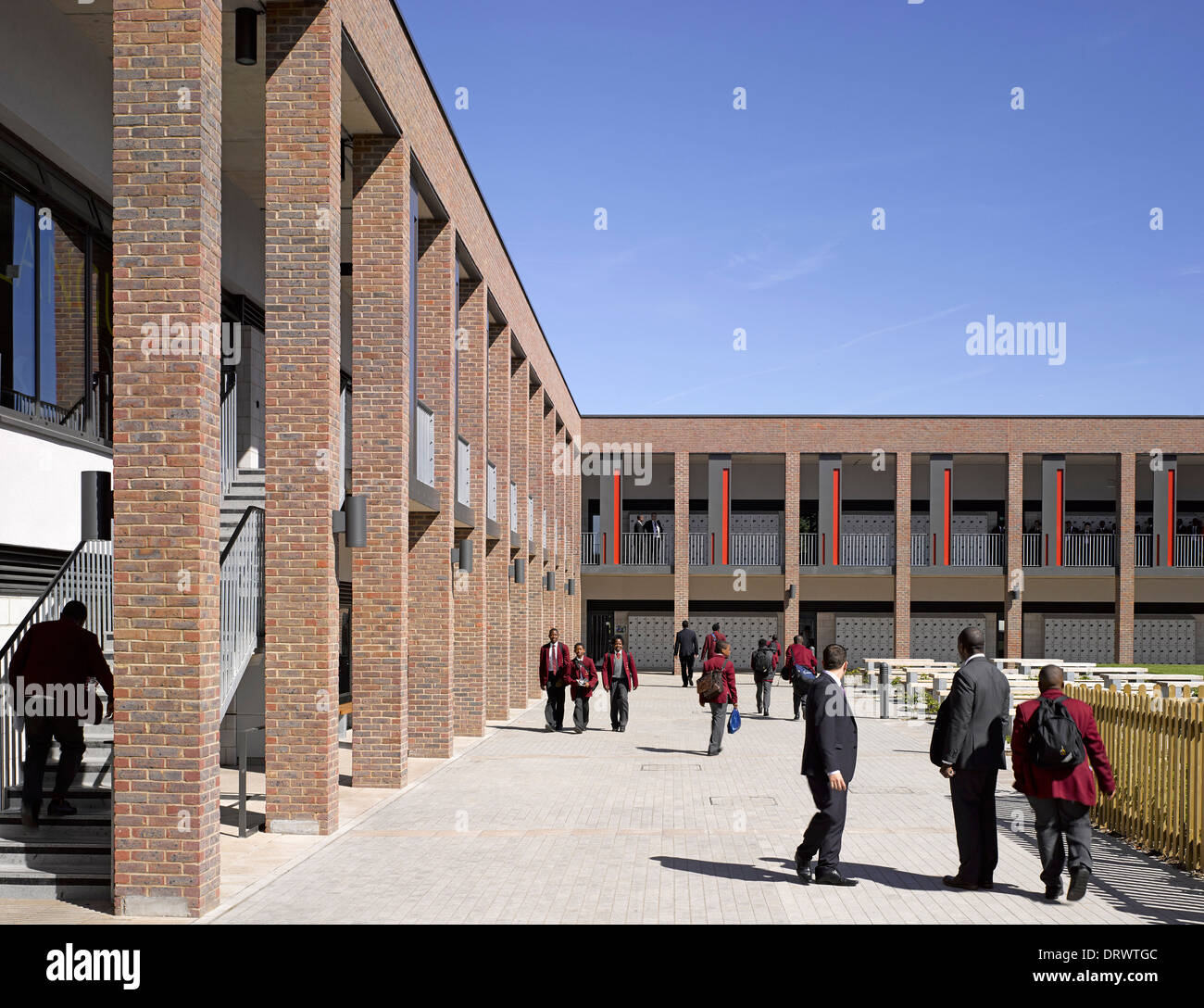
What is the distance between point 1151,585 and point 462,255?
99.7ft

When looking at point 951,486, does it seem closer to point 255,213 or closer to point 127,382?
point 255,213

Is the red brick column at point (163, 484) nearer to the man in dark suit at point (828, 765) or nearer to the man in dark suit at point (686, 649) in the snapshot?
the man in dark suit at point (828, 765)

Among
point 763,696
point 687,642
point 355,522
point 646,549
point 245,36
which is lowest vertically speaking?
point 763,696

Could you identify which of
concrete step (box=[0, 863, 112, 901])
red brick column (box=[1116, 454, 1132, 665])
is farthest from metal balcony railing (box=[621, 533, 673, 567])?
concrete step (box=[0, 863, 112, 901])

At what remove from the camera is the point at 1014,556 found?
124 ft

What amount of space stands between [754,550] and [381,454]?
2659 centimetres

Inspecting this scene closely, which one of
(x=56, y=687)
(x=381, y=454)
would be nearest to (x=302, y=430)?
(x=381, y=454)

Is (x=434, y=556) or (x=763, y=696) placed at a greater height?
(x=434, y=556)

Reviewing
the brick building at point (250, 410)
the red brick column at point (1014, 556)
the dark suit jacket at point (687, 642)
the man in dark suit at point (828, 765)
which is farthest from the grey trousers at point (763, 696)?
the red brick column at point (1014, 556)

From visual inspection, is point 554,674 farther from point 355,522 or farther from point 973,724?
point 973,724

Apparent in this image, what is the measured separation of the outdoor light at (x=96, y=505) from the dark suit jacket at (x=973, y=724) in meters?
6.18
